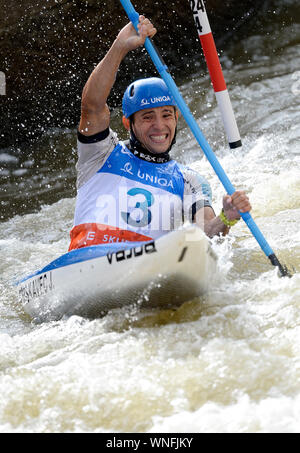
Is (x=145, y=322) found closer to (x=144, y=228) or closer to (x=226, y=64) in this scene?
(x=144, y=228)

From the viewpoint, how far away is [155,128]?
12.5 feet

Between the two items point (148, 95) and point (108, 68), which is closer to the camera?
point (108, 68)

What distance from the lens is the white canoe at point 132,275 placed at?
115 inches

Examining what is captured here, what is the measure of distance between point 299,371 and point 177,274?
74cm

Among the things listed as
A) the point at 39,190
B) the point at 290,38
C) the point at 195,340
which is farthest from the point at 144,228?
the point at 290,38

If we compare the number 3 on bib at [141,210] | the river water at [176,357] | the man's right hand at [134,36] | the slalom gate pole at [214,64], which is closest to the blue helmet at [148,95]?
the slalom gate pole at [214,64]

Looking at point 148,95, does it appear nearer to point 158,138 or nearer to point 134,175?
point 158,138

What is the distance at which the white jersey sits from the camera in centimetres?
355

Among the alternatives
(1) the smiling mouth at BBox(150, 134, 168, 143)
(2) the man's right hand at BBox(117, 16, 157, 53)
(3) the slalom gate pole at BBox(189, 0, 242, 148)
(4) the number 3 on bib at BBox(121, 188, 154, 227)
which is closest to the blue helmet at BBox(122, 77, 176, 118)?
(1) the smiling mouth at BBox(150, 134, 168, 143)

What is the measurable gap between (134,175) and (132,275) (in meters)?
0.87

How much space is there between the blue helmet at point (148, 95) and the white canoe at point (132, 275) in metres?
1.04

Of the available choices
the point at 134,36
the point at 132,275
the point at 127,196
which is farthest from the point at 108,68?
the point at 132,275

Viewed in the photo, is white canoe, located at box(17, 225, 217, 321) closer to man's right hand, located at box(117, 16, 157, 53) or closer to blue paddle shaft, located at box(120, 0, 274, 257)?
blue paddle shaft, located at box(120, 0, 274, 257)
